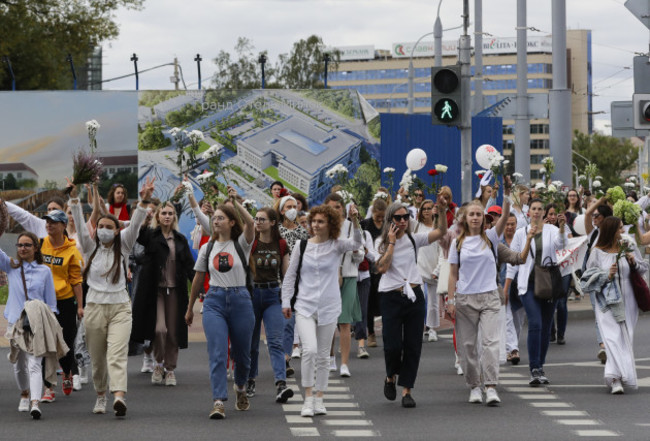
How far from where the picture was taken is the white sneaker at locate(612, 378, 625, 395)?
39.7 feet

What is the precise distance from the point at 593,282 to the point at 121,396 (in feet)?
15.3

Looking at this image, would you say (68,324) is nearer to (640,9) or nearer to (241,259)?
(241,259)

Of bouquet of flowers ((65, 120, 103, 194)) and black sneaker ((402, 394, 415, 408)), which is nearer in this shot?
black sneaker ((402, 394, 415, 408))

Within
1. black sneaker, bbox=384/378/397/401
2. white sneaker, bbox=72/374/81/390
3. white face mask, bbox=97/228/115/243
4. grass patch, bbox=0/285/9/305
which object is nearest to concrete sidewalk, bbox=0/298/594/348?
grass patch, bbox=0/285/9/305

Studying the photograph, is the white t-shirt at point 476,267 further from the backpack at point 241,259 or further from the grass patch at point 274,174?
the grass patch at point 274,174

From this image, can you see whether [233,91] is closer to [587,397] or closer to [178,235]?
[178,235]

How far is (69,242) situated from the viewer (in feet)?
40.0

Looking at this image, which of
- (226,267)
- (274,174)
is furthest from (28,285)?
(274,174)

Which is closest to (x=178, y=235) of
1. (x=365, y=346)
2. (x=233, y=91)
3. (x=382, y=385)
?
(x=382, y=385)

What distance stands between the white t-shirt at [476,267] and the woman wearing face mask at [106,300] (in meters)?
2.86

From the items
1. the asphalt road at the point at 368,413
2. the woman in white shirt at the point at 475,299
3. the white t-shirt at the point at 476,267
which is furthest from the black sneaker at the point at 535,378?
the white t-shirt at the point at 476,267

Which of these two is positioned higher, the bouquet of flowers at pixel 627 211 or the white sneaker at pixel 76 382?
the bouquet of flowers at pixel 627 211

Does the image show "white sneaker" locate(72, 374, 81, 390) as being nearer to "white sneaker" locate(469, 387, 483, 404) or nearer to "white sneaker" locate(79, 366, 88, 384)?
"white sneaker" locate(79, 366, 88, 384)

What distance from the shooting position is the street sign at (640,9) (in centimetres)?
1627
